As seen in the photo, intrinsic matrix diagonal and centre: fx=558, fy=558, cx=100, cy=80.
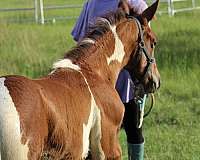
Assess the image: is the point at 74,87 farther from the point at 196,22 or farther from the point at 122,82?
the point at 196,22

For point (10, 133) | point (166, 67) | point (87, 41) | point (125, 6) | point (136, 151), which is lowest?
point (166, 67)

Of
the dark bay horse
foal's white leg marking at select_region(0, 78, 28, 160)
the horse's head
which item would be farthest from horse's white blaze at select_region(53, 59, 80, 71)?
foal's white leg marking at select_region(0, 78, 28, 160)

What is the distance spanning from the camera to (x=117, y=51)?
12.2 feet

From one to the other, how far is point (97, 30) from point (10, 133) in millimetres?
1272

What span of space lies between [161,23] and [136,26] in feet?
34.9

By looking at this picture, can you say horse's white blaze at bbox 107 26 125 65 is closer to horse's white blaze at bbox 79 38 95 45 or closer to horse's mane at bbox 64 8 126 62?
horse's mane at bbox 64 8 126 62

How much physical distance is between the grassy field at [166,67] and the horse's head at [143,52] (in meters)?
1.46

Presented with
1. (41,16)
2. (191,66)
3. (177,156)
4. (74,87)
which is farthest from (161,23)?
(74,87)

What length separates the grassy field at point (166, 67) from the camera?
5730 millimetres

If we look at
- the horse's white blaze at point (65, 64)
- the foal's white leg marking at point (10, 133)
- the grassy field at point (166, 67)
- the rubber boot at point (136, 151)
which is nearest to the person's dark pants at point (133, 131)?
the rubber boot at point (136, 151)

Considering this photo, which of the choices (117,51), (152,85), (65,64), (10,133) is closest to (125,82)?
(152,85)

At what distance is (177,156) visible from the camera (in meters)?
5.27

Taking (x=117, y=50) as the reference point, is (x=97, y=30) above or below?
above

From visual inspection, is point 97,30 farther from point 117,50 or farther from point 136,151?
point 136,151
